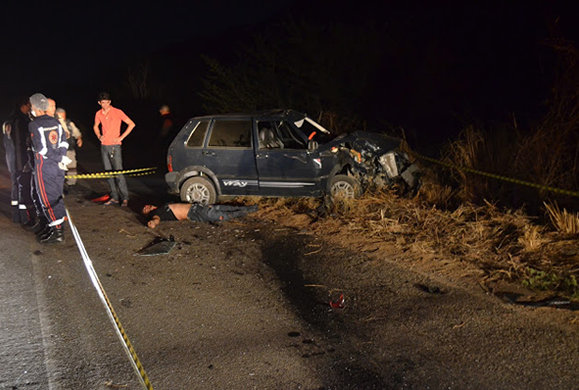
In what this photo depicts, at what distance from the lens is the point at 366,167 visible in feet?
27.2

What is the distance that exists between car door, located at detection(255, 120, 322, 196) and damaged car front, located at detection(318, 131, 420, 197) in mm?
287

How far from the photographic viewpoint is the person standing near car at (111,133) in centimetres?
904

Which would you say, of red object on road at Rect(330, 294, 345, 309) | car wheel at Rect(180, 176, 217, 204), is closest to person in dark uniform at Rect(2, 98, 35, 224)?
car wheel at Rect(180, 176, 217, 204)

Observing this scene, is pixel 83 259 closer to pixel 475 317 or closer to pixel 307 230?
pixel 307 230

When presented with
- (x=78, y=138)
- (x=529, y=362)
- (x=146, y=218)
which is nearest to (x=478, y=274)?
(x=529, y=362)

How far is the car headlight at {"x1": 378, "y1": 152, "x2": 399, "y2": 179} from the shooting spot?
8.37 metres

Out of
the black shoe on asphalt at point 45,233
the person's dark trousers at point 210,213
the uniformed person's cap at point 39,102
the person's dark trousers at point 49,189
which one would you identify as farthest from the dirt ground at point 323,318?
the uniformed person's cap at point 39,102

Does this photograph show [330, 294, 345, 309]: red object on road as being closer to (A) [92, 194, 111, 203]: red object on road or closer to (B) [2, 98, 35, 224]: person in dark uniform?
(B) [2, 98, 35, 224]: person in dark uniform

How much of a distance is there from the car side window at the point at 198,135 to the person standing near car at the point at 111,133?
1132mm

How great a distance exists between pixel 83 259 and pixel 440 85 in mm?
10387

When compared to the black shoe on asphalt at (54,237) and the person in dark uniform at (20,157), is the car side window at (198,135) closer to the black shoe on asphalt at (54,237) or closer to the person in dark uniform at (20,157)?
the person in dark uniform at (20,157)

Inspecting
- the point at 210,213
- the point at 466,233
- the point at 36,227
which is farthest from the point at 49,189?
the point at 466,233

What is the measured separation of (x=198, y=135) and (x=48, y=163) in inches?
101

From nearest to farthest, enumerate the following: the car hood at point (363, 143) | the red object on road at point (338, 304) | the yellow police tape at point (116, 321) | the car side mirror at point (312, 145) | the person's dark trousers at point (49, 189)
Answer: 1. the yellow police tape at point (116, 321)
2. the red object on road at point (338, 304)
3. the person's dark trousers at point (49, 189)
4. the car side mirror at point (312, 145)
5. the car hood at point (363, 143)
